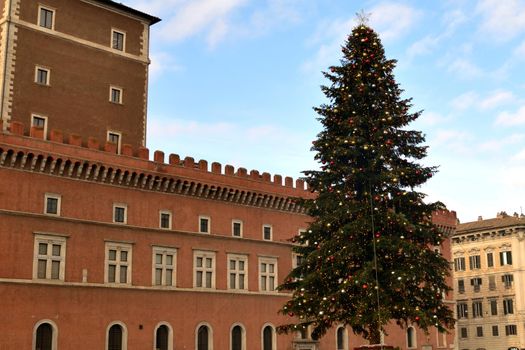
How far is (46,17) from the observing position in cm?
4047

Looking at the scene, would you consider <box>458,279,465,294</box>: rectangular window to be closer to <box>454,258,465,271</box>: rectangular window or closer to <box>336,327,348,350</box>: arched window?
<box>454,258,465,271</box>: rectangular window

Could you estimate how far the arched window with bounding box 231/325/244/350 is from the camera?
140ft

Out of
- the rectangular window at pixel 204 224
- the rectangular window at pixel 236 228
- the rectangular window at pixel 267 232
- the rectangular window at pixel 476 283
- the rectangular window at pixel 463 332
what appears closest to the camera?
the rectangular window at pixel 204 224

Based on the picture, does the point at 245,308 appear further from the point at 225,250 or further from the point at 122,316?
the point at 122,316

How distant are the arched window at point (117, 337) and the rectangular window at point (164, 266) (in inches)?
126

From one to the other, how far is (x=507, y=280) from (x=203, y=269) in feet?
124

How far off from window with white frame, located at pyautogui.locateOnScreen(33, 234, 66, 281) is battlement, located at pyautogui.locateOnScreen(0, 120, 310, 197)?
4.41 metres

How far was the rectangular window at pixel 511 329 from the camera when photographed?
67006mm

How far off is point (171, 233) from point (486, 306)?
133 ft

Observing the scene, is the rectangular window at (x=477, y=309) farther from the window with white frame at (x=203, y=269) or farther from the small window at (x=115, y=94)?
the small window at (x=115, y=94)

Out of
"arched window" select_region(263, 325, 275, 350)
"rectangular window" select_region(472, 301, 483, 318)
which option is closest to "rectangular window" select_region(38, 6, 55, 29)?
"arched window" select_region(263, 325, 275, 350)

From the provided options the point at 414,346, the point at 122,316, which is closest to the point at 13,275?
the point at 122,316

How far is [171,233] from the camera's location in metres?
40.9

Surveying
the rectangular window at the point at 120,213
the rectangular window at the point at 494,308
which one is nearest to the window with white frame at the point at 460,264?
the rectangular window at the point at 494,308
